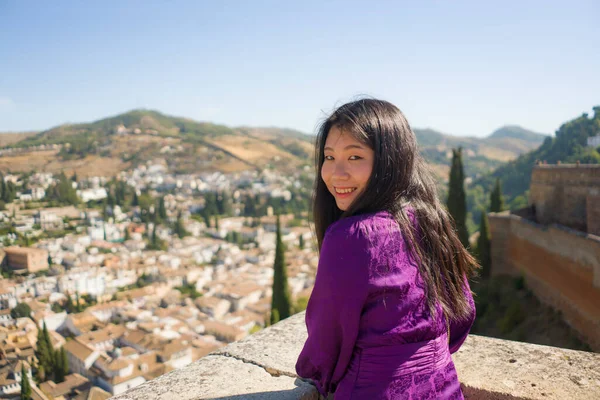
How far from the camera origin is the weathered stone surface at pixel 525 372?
55.6 inches

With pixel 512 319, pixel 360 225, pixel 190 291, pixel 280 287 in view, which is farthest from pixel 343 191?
pixel 190 291

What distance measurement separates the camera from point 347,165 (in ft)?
3.81

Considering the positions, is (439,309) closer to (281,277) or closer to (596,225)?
(596,225)

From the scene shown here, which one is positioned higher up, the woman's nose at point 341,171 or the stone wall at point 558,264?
the woman's nose at point 341,171

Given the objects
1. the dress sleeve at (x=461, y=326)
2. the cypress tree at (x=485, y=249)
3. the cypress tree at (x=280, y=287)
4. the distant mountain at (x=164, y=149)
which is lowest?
the cypress tree at (x=280, y=287)

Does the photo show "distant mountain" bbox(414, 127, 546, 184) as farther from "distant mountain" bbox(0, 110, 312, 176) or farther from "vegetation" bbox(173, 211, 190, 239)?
"vegetation" bbox(173, 211, 190, 239)

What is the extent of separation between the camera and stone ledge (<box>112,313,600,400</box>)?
4.65 feet

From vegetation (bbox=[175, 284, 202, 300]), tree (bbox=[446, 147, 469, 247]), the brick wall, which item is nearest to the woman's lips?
the brick wall

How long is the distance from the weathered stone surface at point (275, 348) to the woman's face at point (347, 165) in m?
0.79

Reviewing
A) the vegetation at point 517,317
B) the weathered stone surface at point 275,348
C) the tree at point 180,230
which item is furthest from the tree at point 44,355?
the tree at point 180,230

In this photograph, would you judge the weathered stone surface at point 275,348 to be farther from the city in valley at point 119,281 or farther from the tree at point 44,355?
the tree at point 44,355

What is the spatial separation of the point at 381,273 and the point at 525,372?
942 mm

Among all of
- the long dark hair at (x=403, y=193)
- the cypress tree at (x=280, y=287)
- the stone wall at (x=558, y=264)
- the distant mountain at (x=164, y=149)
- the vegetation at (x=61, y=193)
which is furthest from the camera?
the distant mountain at (x=164, y=149)

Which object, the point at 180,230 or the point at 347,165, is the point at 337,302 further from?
the point at 180,230
